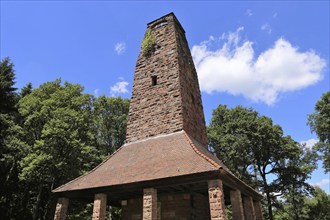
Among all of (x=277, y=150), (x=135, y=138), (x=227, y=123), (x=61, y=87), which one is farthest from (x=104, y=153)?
(x=277, y=150)

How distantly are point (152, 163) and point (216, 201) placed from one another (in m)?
2.75

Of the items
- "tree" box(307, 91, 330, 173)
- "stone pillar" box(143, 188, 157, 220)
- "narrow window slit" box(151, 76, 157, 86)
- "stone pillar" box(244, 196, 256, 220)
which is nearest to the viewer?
"stone pillar" box(143, 188, 157, 220)

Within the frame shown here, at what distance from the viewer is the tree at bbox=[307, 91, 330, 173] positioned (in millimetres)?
20781

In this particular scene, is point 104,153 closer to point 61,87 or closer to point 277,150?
point 61,87

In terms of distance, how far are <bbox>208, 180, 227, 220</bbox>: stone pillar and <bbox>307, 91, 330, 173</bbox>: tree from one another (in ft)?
59.2

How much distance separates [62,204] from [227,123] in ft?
60.0

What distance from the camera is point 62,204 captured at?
9.30 m

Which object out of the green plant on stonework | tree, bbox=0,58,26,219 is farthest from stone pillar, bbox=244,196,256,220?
tree, bbox=0,58,26,219

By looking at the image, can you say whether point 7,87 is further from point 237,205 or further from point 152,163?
point 237,205

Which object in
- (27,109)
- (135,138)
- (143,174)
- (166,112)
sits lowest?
(143,174)

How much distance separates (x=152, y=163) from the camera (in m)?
8.74

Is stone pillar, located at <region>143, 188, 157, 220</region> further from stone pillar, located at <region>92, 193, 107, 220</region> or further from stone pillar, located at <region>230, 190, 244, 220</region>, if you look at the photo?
stone pillar, located at <region>230, 190, 244, 220</region>

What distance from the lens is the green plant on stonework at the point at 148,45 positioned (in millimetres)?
13578

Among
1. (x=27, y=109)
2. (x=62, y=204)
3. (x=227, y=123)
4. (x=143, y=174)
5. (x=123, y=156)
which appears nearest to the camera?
(x=143, y=174)
